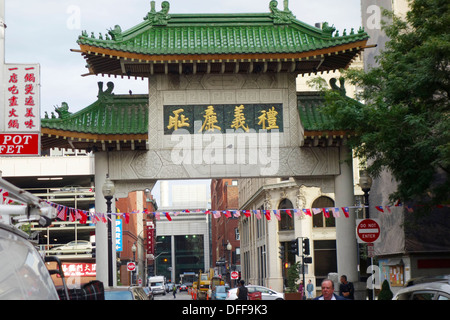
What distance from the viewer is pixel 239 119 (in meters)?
24.5

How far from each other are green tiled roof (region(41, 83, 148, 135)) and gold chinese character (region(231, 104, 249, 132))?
3239 mm

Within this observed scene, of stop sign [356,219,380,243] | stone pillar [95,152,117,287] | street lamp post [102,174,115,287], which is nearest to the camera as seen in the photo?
stop sign [356,219,380,243]

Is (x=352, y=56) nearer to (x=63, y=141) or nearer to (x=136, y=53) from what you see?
(x=136, y=53)

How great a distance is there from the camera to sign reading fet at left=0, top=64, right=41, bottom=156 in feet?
53.2

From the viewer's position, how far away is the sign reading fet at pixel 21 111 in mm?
16203

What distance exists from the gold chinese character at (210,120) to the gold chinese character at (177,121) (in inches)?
24.9

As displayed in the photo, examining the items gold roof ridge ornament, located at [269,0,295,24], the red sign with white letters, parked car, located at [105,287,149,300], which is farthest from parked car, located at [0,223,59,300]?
gold roof ridge ornament, located at [269,0,295,24]

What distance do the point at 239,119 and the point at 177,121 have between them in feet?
7.46

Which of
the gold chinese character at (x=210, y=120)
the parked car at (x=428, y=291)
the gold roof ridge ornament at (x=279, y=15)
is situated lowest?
the parked car at (x=428, y=291)

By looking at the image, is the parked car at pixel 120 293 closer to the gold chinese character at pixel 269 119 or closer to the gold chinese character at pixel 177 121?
the gold chinese character at pixel 177 121

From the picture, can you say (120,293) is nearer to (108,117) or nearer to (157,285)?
(108,117)

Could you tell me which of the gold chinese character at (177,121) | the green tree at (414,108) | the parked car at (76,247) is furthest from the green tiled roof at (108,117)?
the parked car at (76,247)

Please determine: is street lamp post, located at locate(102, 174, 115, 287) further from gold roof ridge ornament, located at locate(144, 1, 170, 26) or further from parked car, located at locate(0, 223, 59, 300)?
parked car, located at locate(0, 223, 59, 300)

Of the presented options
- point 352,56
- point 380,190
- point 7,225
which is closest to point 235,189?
point 380,190
